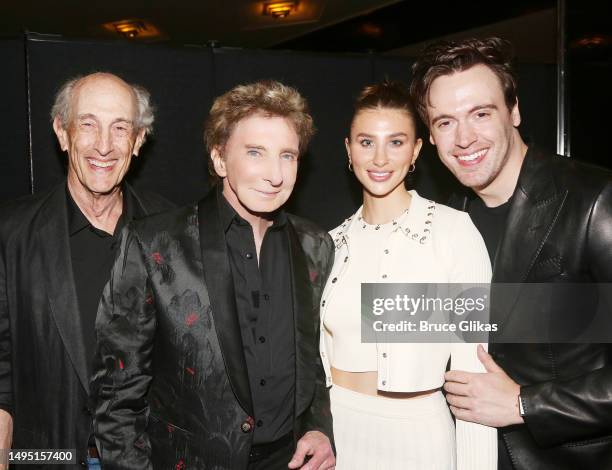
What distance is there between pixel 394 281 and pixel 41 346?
146 cm

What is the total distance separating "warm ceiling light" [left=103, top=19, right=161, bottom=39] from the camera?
6.86 metres

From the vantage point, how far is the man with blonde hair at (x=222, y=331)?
1.87 m

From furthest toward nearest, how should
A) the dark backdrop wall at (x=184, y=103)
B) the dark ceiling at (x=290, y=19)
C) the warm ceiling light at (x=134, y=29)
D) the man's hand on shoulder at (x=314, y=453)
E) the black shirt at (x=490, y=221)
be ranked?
the warm ceiling light at (x=134, y=29), the dark ceiling at (x=290, y=19), the dark backdrop wall at (x=184, y=103), the black shirt at (x=490, y=221), the man's hand on shoulder at (x=314, y=453)

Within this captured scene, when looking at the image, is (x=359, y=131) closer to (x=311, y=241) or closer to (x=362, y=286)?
(x=311, y=241)

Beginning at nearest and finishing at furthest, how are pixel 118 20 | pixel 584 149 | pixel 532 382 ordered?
pixel 532 382, pixel 584 149, pixel 118 20

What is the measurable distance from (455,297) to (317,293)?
1.80 feet

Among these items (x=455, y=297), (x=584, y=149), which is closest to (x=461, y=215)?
(x=455, y=297)

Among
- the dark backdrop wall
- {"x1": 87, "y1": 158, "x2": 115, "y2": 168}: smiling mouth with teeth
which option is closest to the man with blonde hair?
{"x1": 87, "y1": 158, "x2": 115, "y2": 168}: smiling mouth with teeth

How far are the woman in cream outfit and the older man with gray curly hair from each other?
101 cm

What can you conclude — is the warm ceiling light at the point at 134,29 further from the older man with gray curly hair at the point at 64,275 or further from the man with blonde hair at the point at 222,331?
the man with blonde hair at the point at 222,331

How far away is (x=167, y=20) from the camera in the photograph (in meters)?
6.86

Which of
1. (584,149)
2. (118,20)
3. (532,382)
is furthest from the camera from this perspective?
(118,20)

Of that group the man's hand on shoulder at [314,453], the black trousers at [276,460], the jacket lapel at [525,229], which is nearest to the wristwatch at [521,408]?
the jacket lapel at [525,229]

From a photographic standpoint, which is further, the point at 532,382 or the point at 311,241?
the point at 311,241
